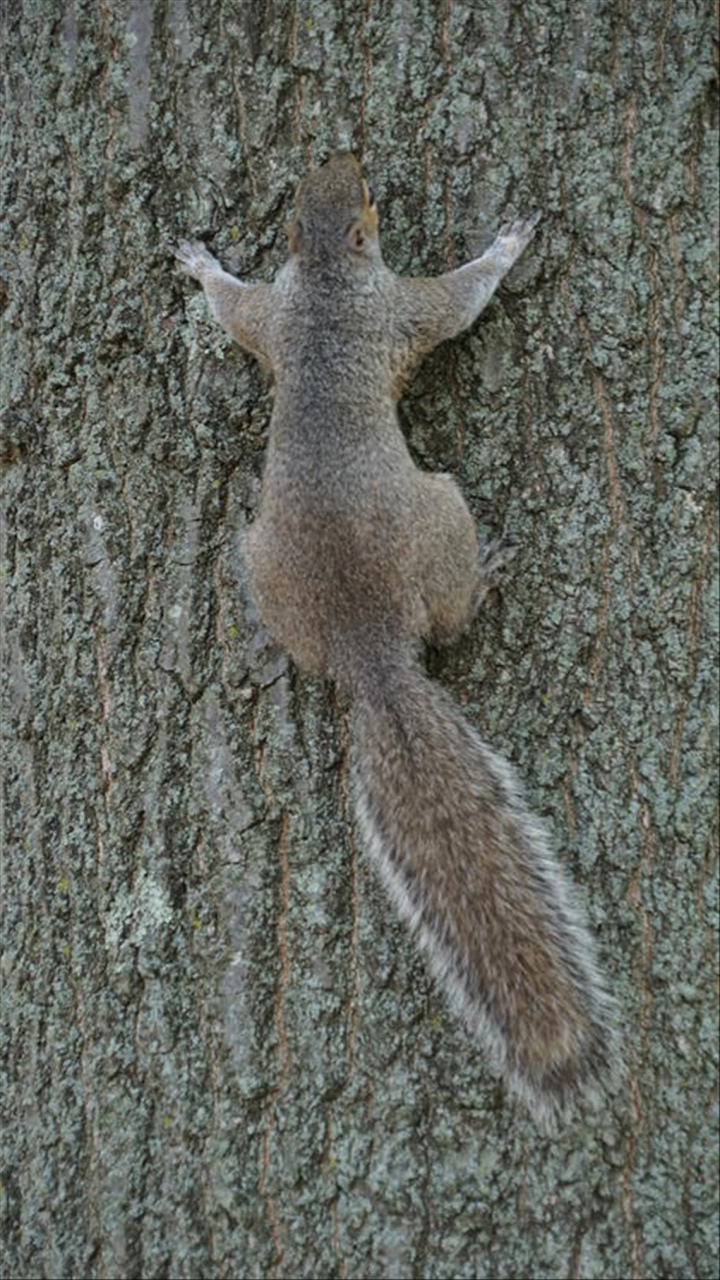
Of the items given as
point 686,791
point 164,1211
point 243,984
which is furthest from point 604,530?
point 164,1211

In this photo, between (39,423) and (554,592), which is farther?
(39,423)

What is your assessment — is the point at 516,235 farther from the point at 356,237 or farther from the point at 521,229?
the point at 356,237

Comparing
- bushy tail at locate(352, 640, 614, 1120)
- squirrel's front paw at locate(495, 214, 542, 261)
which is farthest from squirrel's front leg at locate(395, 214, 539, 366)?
bushy tail at locate(352, 640, 614, 1120)

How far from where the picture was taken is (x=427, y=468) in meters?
2.55

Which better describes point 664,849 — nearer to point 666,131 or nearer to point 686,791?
point 686,791

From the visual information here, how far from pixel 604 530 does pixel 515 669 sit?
0.97 feet

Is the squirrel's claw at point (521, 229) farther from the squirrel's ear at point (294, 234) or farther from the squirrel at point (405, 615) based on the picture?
the squirrel's ear at point (294, 234)

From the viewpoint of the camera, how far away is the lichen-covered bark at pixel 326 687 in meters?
2.37

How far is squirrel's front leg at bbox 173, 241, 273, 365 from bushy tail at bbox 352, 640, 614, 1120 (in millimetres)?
681

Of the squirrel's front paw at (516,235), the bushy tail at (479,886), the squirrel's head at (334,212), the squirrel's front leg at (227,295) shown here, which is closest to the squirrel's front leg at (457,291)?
the squirrel's front paw at (516,235)

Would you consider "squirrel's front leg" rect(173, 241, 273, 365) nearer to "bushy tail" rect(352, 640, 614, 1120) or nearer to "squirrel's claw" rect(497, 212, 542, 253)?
"squirrel's claw" rect(497, 212, 542, 253)

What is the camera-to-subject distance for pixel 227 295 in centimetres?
255

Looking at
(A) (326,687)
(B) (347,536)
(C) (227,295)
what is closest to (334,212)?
(C) (227,295)

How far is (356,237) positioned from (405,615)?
2.61 feet
